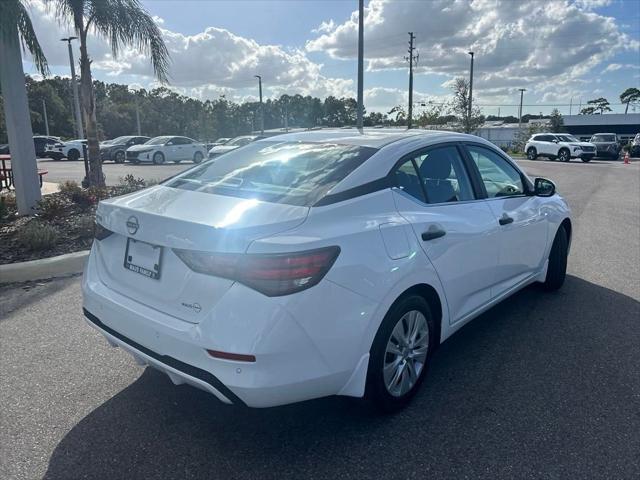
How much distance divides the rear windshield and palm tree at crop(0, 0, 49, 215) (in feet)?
21.9

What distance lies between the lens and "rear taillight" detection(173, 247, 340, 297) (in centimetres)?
236

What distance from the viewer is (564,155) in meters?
32.2

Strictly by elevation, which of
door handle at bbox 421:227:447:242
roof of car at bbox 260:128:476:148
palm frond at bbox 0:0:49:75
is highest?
palm frond at bbox 0:0:49:75

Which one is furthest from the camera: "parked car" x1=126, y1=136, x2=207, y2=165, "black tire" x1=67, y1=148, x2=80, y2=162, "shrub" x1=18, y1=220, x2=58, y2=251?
"black tire" x1=67, y1=148, x2=80, y2=162

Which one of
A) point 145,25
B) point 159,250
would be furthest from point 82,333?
point 145,25

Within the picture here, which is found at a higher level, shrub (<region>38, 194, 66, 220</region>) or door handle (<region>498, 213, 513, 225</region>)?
door handle (<region>498, 213, 513, 225</region>)

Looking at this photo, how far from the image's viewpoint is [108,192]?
10.0 m

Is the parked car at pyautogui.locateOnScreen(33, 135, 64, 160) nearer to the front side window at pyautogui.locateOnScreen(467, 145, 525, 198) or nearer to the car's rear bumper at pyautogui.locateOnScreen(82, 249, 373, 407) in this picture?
the front side window at pyautogui.locateOnScreen(467, 145, 525, 198)

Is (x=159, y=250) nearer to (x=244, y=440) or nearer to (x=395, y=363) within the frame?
(x=244, y=440)

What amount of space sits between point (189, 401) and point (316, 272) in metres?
1.41

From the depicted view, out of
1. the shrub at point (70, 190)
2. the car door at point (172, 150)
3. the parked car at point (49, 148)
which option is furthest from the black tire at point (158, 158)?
the shrub at point (70, 190)

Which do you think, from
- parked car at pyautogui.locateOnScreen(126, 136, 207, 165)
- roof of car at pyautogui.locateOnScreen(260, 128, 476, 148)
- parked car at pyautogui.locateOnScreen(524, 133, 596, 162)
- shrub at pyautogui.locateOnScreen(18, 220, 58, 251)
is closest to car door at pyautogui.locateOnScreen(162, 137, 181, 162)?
parked car at pyautogui.locateOnScreen(126, 136, 207, 165)

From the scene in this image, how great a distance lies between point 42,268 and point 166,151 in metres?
22.1

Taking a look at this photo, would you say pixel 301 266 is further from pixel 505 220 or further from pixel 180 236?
pixel 505 220
